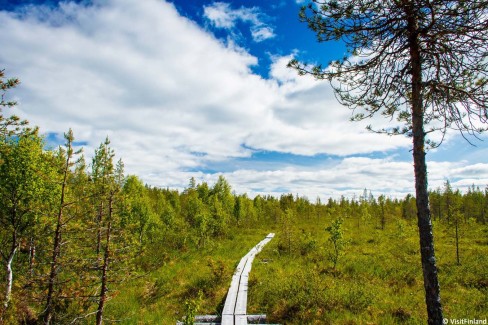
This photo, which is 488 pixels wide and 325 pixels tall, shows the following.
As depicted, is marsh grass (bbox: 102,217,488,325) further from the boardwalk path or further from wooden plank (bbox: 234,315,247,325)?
wooden plank (bbox: 234,315,247,325)

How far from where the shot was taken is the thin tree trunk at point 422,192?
19.0 feet

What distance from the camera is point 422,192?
5973mm

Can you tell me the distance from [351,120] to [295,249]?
75.8 ft

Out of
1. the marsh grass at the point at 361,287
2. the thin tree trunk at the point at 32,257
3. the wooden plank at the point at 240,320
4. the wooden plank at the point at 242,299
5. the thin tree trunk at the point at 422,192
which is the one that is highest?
the thin tree trunk at the point at 422,192

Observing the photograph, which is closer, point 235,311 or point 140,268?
point 235,311

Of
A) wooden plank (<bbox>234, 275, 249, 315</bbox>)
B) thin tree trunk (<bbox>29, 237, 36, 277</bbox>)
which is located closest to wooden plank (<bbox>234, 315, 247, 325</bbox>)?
Answer: wooden plank (<bbox>234, 275, 249, 315</bbox>)

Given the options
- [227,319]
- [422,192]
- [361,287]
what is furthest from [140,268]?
[422,192]

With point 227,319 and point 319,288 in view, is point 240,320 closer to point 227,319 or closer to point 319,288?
point 227,319

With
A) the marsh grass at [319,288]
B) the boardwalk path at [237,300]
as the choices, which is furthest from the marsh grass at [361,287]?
the boardwalk path at [237,300]

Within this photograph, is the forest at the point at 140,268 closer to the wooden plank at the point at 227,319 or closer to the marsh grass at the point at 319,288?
the marsh grass at the point at 319,288

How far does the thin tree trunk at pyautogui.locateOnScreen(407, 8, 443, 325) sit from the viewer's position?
19.0 feet

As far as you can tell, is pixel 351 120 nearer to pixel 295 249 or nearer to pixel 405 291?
pixel 405 291

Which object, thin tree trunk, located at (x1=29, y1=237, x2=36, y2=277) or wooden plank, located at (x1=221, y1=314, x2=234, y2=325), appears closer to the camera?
thin tree trunk, located at (x1=29, y1=237, x2=36, y2=277)

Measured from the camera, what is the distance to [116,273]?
13203 mm
